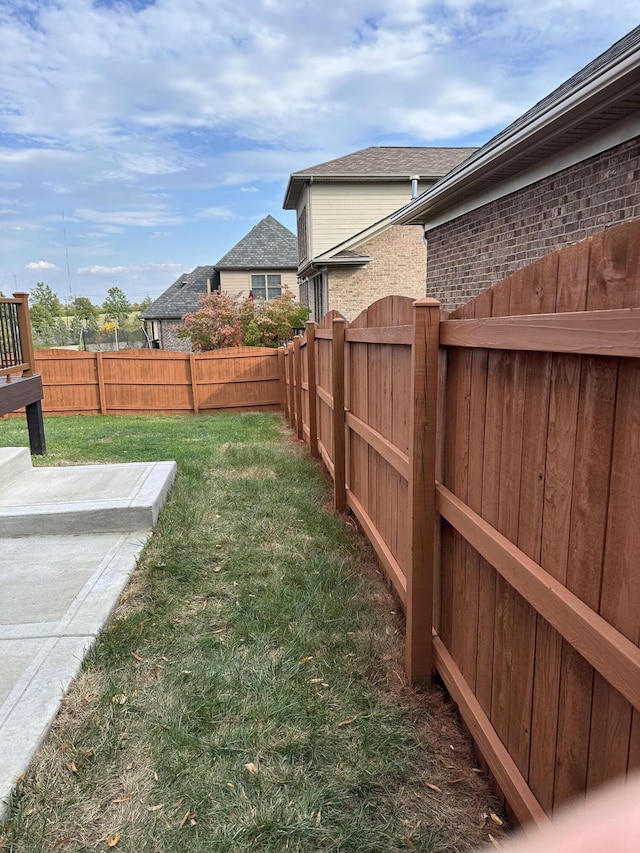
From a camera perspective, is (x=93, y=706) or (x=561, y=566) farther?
(x=93, y=706)

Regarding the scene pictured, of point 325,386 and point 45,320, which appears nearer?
point 325,386

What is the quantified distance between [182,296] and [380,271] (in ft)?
66.1

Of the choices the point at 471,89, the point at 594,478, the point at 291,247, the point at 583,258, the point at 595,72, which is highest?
the point at 471,89

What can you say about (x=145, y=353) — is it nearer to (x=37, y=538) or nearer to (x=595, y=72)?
(x=37, y=538)

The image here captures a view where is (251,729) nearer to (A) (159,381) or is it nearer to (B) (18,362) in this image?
(B) (18,362)

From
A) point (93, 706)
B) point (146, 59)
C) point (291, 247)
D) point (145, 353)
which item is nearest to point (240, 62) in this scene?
point (146, 59)

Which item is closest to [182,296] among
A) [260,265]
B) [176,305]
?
[176,305]

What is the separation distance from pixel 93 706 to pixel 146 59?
11625 mm

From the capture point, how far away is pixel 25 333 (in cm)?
703

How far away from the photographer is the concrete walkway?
8.32 feet

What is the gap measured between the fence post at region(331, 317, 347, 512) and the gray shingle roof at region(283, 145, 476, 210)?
14.0m

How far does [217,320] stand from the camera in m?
18.7

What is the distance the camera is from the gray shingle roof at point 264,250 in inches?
1102

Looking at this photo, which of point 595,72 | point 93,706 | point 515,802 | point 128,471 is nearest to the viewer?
point 515,802
